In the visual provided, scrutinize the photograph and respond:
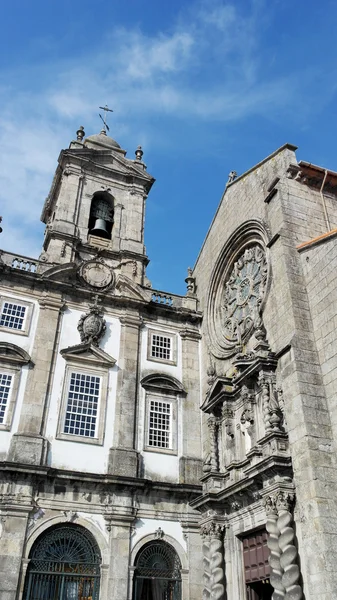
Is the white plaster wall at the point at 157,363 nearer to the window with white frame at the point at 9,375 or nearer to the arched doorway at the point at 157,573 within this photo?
the window with white frame at the point at 9,375

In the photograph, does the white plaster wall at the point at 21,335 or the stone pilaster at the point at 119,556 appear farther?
the white plaster wall at the point at 21,335

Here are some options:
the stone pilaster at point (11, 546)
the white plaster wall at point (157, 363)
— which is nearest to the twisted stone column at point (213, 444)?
the white plaster wall at point (157, 363)

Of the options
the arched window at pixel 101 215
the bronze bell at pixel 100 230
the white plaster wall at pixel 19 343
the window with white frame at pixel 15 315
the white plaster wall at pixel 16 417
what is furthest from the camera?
the arched window at pixel 101 215

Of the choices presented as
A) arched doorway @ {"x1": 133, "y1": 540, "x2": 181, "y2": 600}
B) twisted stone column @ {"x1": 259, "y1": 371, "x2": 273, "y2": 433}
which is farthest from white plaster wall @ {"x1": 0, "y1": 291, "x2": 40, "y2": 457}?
twisted stone column @ {"x1": 259, "y1": 371, "x2": 273, "y2": 433}

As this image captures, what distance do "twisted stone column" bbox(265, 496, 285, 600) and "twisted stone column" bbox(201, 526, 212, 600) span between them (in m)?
3.05

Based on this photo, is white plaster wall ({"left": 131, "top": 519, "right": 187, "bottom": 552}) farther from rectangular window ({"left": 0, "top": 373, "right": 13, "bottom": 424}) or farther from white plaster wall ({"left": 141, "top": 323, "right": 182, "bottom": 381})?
rectangular window ({"left": 0, "top": 373, "right": 13, "bottom": 424})

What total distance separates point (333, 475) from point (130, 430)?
6808mm

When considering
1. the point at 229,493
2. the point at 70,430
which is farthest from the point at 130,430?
the point at 229,493

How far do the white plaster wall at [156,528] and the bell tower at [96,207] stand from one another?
7.96m

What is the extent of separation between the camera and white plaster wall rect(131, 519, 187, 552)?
1452cm

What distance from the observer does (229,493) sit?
13.3m

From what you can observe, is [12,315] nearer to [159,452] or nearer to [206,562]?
[159,452]

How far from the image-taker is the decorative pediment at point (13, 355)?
15.5 m

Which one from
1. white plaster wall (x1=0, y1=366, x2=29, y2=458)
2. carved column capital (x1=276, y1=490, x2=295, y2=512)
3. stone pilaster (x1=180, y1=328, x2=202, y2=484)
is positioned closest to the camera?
carved column capital (x1=276, y1=490, x2=295, y2=512)
